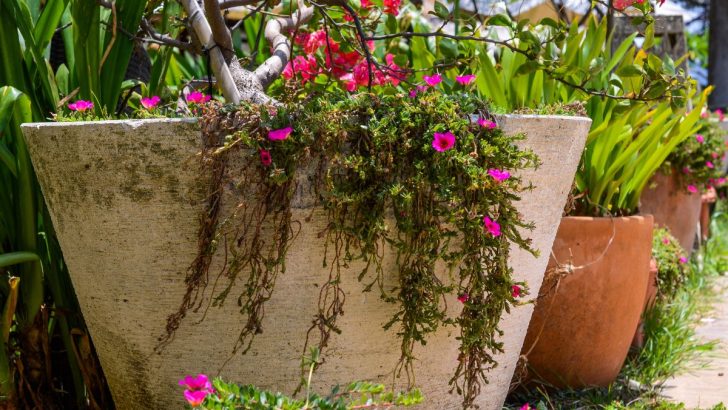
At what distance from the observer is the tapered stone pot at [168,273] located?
1.50 metres

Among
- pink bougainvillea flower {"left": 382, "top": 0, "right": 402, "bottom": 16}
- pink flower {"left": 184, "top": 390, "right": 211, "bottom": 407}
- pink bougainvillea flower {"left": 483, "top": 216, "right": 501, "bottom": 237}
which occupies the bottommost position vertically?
pink flower {"left": 184, "top": 390, "right": 211, "bottom": 407}

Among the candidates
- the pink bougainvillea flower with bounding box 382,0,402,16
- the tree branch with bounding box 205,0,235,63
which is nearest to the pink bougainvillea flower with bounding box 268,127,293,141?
the tree branch with bounding box 205,0,235,63

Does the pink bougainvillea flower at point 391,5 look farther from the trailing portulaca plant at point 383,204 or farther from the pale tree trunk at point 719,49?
the pale tree trunk at point 719,49

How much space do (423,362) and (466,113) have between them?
20.3 inches

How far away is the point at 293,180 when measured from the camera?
1.48m

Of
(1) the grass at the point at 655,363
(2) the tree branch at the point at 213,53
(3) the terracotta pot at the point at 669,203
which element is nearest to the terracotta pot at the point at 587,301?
(1) the grass at the point at 655,363

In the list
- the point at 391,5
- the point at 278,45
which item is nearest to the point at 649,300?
the point at 391,5

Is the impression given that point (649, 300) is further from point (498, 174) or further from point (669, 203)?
point (498, 174)

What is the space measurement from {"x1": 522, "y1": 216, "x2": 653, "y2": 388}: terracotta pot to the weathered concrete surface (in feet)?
0.84

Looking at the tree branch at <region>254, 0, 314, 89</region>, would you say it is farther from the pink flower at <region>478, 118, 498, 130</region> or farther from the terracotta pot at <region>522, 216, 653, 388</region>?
the terracotta pot at <region>522, 216, 653, 388</region>

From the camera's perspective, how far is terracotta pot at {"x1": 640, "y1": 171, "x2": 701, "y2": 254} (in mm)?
4094

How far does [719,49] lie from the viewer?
31.1 feet

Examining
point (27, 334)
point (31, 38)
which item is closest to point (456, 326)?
point (27, 334)

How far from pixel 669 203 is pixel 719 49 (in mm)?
6173
